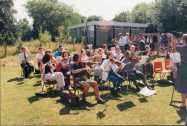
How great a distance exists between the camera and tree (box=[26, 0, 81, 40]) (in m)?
77.7

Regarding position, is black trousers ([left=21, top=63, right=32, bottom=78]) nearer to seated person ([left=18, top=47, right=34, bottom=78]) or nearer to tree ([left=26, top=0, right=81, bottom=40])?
seated person ([left=18, top=47, right=34, bottom=78])

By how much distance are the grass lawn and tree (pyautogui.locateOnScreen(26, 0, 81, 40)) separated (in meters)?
63.5

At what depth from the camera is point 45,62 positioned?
502 inches

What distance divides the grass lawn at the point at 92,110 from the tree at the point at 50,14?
63513mm

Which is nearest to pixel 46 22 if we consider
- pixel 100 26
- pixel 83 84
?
pixel 100 26

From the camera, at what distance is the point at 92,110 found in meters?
10.1

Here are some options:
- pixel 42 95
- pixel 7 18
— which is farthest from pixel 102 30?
pixel 42 95

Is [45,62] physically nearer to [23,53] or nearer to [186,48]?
[23,53]

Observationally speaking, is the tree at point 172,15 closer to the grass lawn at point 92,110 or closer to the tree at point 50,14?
the grass lawn at point 92,110

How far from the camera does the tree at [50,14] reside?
7768 cm

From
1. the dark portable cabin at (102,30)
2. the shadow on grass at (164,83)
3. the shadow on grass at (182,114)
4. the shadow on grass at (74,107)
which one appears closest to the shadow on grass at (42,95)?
the shadow on grass at (74,107)

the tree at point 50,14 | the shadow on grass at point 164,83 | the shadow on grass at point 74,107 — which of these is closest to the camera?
the shadow on grass at point 74,107

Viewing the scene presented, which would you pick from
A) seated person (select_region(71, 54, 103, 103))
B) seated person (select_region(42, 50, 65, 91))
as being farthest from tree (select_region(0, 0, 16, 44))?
seated person (select_region(71, 54, 103, 103))

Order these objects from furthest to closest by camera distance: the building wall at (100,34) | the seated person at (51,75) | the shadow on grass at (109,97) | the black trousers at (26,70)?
1. the building wall at (100,34)
2. the black trousers at (26,70)
3. the seated person at (51,75)
4. the shadow on grass at (109,97)
